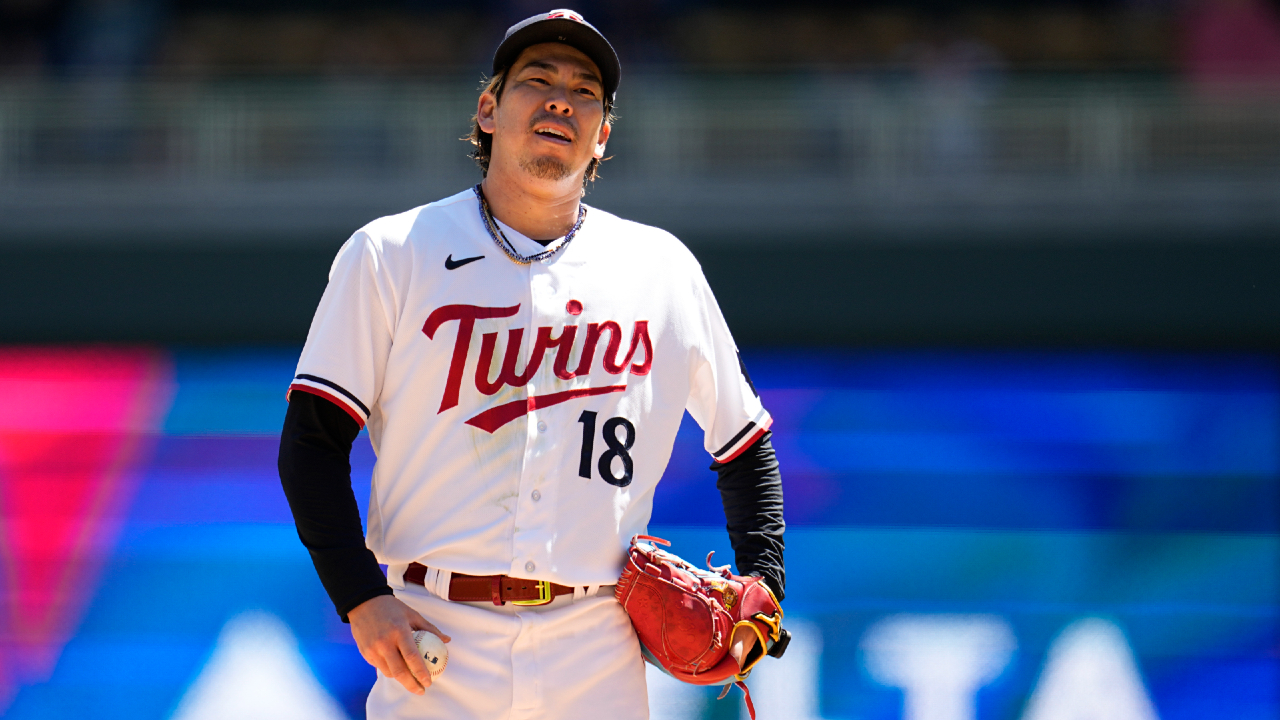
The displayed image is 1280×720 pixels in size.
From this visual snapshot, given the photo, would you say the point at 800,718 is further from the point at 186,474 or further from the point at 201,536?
the point at 186,474

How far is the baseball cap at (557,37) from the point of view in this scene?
2.01 metres

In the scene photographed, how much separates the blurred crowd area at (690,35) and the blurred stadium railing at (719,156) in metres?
0.60

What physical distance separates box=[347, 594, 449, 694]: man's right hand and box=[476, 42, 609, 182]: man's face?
0.69m

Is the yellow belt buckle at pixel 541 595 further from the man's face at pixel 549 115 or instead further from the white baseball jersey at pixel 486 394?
the man's face at pixel 549 115

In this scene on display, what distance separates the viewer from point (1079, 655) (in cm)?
451

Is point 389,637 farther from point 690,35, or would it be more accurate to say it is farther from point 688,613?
point 690,35

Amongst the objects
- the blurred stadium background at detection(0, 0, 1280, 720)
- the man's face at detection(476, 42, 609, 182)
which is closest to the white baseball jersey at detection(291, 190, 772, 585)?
the man's face at detection(476, 42, 609, 182)

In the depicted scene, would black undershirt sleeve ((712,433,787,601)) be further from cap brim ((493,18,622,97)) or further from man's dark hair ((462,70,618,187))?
Result: cap brim ((493,18,622,97))

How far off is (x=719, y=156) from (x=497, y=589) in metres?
5.96

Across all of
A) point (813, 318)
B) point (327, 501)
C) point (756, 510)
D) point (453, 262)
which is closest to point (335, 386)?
point (327, 501)

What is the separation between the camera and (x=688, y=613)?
6.31 ft

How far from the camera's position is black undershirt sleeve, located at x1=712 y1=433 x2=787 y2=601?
2066 millimetres

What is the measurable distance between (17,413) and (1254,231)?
20.7ft

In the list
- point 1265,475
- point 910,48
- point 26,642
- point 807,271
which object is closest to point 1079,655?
point 1265,475
